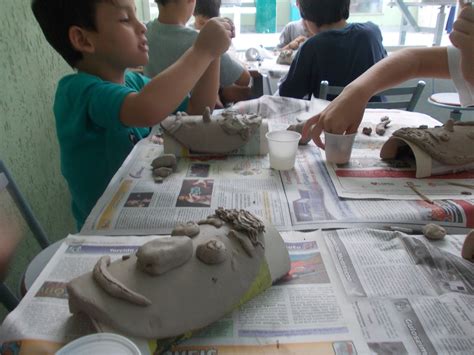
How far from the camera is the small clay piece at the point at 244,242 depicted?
0.48 metres

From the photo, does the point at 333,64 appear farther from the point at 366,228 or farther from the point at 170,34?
the point at 366,228

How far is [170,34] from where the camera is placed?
1371mm

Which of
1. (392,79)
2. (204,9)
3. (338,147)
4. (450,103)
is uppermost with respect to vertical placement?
(204,9)

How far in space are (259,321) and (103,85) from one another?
59 centimetres

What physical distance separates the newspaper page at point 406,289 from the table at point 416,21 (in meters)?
2.27

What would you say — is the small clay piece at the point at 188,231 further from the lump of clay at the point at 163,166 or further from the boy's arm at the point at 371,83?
the boy's arm at the point at 371,83

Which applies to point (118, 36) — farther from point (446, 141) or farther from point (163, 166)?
point (446, 141)

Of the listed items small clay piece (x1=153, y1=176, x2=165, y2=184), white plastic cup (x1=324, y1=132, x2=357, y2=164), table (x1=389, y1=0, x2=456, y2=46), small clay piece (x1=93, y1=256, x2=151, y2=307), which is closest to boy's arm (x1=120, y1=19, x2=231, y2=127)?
small clay piece (x1=153, y1=176, x2=165, y2=184)

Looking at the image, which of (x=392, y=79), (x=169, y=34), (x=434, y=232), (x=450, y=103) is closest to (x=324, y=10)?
(x=169, y=34)

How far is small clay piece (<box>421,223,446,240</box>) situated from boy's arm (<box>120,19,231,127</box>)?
20.4 inches

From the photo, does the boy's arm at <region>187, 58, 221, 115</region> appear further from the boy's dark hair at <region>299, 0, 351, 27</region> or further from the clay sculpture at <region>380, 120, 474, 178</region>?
the boy's dark hair at <region>299, 0, 351, 27</region>

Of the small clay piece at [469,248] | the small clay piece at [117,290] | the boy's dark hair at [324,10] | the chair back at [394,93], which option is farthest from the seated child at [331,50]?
the small clay piece at [117,290]

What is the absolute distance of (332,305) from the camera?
47cm

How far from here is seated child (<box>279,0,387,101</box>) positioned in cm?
154
